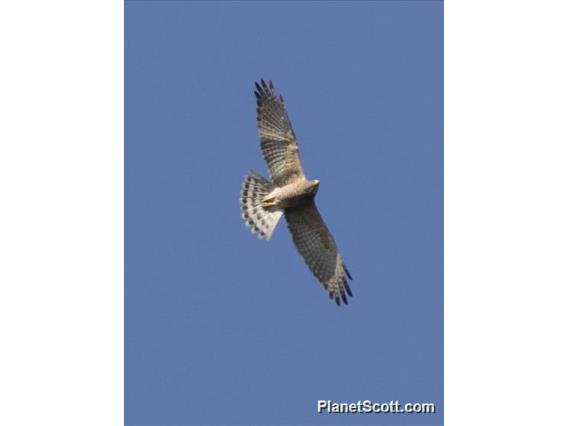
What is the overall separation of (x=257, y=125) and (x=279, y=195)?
26.5 inches

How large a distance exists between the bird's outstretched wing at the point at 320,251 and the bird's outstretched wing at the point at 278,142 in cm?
37

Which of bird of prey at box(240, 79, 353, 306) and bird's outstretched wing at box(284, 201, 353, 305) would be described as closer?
bird of prey at box(240, 79, 353, 306)

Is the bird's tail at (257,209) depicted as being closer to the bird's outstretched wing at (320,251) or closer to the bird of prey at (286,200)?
the bird of prey at (286,200)

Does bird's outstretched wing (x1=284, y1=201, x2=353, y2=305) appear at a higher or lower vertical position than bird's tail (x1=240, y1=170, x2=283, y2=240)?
lower

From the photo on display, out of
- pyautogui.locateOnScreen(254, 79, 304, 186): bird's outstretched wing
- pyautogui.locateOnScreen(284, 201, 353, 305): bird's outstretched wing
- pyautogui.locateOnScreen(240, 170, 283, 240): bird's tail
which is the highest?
pyautogui.locateOnScreen(254, 79, 304, 186): bird's outstretched wing

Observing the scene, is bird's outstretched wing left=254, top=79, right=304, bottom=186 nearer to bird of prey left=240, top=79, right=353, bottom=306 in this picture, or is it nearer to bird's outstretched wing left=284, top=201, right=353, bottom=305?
bird of prey left=240, top=79, right=353, bottom=306

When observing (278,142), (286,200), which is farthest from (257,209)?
(278,142)

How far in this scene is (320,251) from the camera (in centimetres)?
1162

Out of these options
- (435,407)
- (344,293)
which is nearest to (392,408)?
(435,407)

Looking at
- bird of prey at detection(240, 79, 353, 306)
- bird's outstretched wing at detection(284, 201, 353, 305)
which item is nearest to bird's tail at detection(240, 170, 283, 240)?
bird of prey at detection(240, 79, 353, 306)

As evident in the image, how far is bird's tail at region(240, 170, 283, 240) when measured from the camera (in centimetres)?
1147

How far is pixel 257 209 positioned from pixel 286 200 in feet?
1.00

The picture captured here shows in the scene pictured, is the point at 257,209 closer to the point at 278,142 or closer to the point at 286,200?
the point at 286,200
